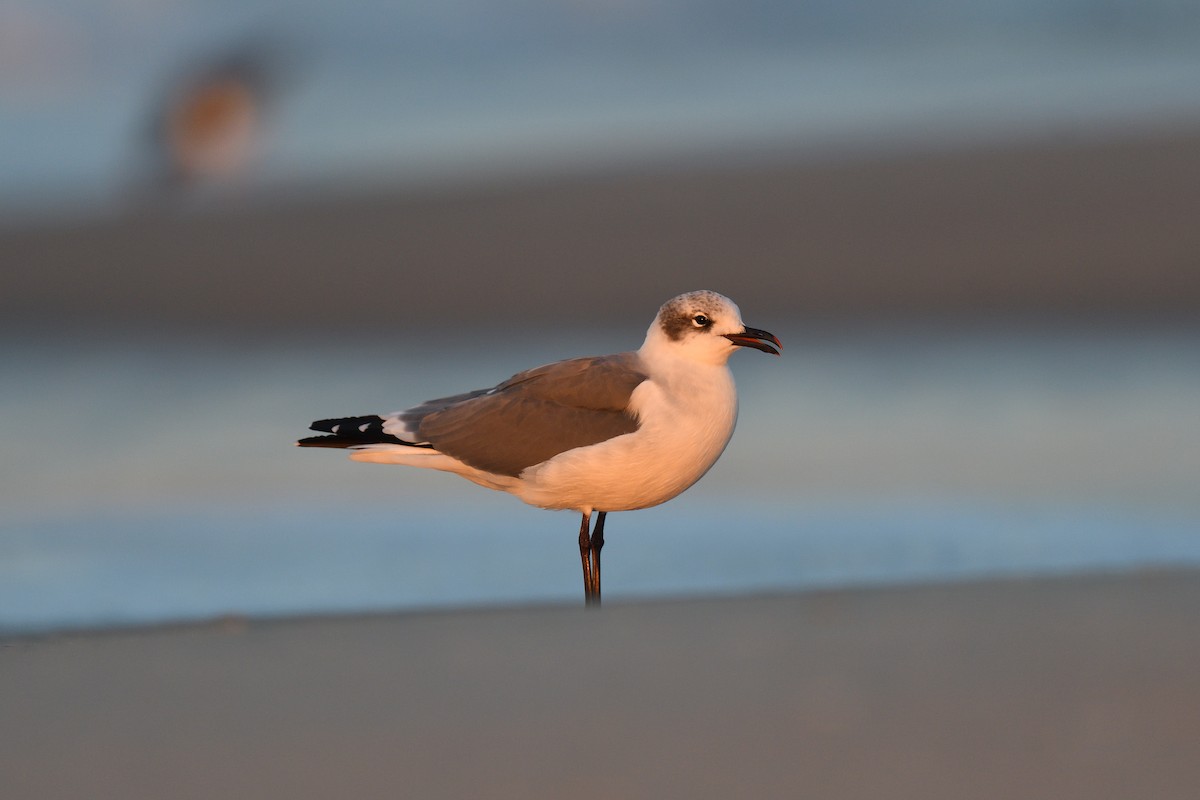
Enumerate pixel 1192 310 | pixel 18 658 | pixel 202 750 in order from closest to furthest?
pixel 202 750 < pixel 18 658 < pixel 1192 310

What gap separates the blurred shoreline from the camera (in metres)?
11.0

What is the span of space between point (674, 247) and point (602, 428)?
6.97 meters

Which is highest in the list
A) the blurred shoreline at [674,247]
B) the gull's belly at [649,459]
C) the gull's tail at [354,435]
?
the blurred shoreline at [674,247]

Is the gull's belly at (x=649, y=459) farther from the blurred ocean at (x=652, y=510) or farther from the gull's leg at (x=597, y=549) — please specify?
the blurred ocean at (x=652, y=510)

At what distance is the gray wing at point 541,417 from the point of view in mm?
5461

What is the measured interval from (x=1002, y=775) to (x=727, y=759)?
526 millimetres

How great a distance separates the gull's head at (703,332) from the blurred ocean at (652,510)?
2.39 feet

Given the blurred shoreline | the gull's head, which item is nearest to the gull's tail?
the gull's head

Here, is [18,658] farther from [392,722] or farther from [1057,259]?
[1057,259]

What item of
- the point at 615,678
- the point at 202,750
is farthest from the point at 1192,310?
the point at 202,750

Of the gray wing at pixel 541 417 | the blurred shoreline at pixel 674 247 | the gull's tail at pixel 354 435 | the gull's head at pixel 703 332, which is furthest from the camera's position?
the blurred shoreline at pixel 674 247

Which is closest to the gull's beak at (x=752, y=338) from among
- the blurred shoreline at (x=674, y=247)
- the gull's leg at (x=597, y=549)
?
the gull's leg at (x=597, y=549)

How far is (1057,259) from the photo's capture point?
1131 cm

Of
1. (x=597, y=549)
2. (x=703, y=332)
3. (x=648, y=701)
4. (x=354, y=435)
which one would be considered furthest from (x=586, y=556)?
(x=648, y=701)
